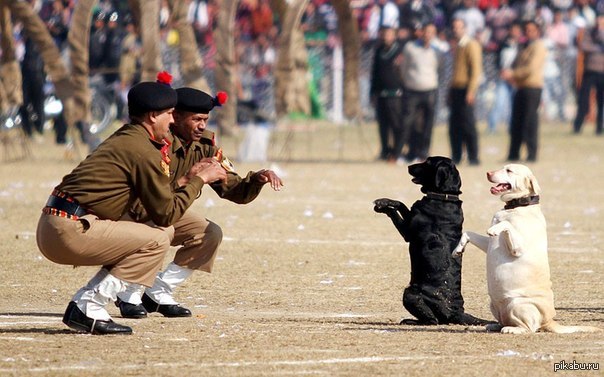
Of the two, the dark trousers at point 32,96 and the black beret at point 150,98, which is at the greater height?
the black beret at point 150,98

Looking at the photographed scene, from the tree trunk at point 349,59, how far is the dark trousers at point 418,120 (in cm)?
134

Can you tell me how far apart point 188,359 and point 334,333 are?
48.7 inches

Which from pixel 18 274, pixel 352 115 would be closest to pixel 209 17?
pixel 352 115

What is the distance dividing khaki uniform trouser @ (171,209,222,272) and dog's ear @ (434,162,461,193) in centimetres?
159

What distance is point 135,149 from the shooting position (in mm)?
8305

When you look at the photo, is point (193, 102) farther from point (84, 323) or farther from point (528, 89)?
point (528, 89)

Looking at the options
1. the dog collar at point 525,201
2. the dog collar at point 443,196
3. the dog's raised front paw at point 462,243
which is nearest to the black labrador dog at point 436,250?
the dog collar at point 443,196

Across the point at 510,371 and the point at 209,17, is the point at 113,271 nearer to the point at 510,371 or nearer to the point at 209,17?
the point at 510,371

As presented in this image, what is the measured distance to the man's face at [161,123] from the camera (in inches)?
334

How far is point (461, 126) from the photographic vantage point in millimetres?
24266

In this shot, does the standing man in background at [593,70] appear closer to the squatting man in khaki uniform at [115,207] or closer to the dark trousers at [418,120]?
the dark trousers at [418,120]

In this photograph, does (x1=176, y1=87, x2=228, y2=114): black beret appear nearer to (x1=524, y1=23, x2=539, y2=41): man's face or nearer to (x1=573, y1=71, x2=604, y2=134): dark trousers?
(x1=524, y1=23, x2=539, y2=41): man's face

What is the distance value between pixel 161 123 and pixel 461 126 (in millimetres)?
16144
